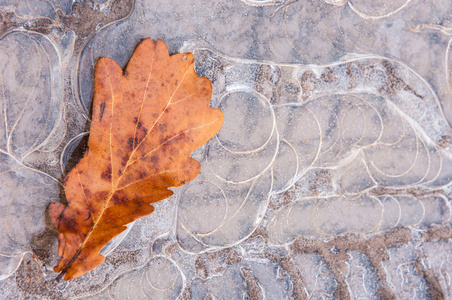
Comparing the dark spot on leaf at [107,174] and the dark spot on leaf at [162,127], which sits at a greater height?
the dark spot on leaf at [162,127]

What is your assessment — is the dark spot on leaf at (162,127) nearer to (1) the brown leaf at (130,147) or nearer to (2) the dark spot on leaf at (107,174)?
(1) the brown leaf at (130,147)

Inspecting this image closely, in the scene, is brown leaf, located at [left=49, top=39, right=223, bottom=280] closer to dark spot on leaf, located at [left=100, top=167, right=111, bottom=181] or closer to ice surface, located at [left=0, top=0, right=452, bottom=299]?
dark spot on leaf, located at [left=100, top=167, right=111, bottom=181]

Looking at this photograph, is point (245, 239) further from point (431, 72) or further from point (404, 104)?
point (431, 72)

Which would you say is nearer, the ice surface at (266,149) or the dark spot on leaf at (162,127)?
the dark spot on leaf at (162,127)

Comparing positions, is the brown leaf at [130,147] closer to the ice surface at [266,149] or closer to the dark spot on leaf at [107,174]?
the dark spot on leaf at [107,174]

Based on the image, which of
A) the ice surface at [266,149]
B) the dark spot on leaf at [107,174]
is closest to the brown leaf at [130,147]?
A: the dark spot on leaf at [107,174]

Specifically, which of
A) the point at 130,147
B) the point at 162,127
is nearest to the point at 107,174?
the point at 130,147
